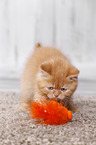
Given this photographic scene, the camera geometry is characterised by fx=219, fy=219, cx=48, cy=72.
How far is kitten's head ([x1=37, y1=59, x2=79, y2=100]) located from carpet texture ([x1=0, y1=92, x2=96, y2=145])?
0.57ft

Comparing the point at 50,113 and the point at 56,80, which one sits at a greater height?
the point at 56,80

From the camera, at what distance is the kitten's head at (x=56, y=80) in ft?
4.03

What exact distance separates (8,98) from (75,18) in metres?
1.47

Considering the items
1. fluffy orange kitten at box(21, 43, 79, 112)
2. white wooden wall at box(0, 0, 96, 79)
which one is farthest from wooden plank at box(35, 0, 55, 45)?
fluffy orange kitten at box(21, 43, 79, 112)

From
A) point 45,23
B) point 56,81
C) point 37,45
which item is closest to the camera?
point 56,81

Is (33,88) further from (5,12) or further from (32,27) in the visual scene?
(5,12)

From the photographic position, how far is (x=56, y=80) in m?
1.23

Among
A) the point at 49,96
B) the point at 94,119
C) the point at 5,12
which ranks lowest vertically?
the point at 94,119

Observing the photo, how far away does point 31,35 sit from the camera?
2811 millimetres

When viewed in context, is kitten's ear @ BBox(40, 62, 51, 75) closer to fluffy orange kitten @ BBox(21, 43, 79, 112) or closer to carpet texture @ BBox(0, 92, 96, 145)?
fluffy orange kitten @ BBox(21, 43, 79, 112)

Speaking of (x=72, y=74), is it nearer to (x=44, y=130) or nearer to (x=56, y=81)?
(x=56, y=81)

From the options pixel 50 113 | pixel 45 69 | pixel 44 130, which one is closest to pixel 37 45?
pixel 45 69

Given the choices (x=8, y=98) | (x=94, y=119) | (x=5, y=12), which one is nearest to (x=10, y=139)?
(x=94, y=119)

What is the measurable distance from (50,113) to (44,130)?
0.37 ft
